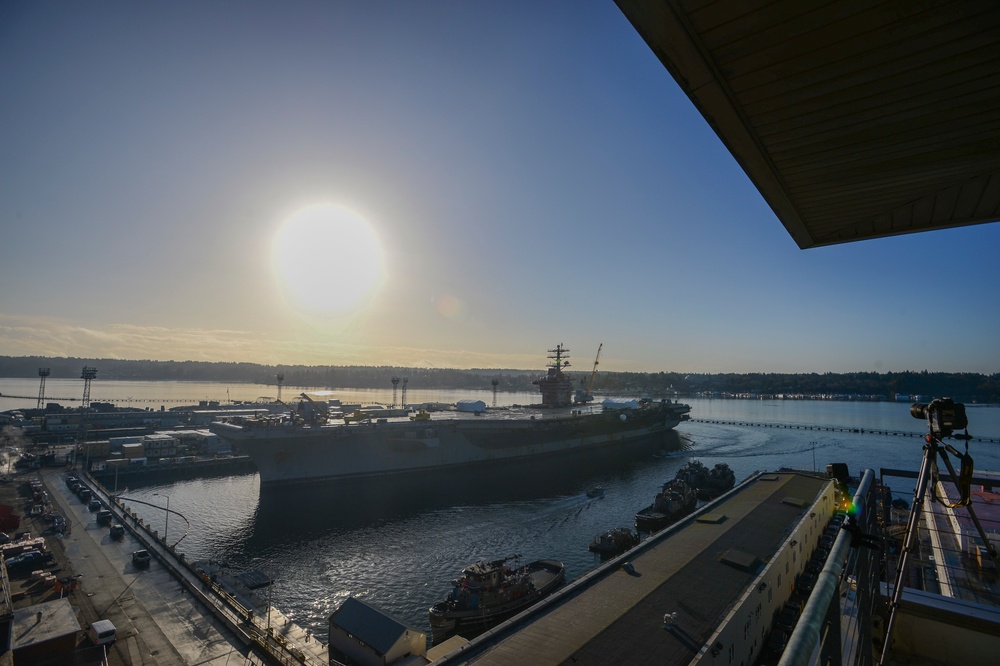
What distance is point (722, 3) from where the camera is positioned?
255cm

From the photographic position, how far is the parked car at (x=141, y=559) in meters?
22.2

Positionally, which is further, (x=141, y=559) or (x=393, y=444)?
(x=393, y=444)

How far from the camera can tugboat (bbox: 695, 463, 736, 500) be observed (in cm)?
3919

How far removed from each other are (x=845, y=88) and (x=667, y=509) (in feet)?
108

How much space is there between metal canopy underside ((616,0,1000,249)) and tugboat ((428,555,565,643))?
1914 cm

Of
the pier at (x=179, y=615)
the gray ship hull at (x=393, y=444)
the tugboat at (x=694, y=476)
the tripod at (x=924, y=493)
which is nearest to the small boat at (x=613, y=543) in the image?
the pier at (x=179, y=615)

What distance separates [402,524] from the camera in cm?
3097

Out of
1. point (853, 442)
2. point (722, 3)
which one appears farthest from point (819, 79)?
point (853, 442)

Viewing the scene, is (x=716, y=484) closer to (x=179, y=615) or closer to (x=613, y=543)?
(x=613, y=543)

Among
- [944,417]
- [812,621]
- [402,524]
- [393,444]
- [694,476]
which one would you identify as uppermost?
[944,417]

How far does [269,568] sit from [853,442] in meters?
73.7

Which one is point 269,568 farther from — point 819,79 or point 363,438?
point 819,79

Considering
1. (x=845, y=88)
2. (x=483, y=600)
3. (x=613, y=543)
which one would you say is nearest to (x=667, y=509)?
(x=613, y=543)

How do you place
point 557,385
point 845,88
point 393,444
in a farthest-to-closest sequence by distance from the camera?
point 557,385 → point 393,444 → point 845,88
